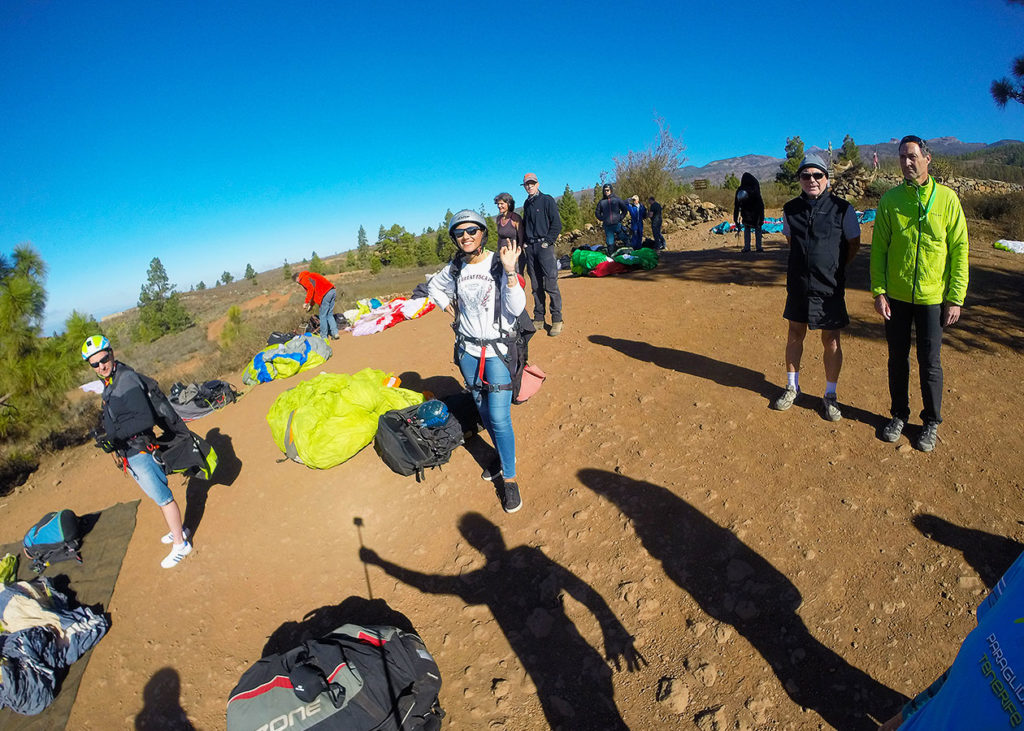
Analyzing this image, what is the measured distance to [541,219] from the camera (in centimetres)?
604

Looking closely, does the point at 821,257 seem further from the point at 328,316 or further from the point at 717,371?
the point at 328,316

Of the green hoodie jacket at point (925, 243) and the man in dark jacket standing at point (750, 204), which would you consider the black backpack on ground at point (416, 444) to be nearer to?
the green hoodie jacket at point (925, 243)

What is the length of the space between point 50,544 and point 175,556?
1.51 metres

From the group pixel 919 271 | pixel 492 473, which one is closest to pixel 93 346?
pixel 492 473

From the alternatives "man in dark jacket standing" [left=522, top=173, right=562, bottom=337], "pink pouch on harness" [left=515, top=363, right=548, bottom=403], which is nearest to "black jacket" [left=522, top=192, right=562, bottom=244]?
"man in dark jacket standing" [left=522, top=173, right=562, bottom=337]

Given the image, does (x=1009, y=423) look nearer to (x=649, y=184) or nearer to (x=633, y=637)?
(x=633, y=637)

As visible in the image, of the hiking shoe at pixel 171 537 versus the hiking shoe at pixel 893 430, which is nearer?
the hiking shoe at pixel 893 430

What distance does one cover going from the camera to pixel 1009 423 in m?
3.40

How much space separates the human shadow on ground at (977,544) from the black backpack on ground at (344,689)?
9.16 feet

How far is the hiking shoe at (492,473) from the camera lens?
411 centimetres

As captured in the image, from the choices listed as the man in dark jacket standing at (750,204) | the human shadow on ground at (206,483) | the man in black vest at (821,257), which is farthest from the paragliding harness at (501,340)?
the man in dark jacket standing at (750,204)

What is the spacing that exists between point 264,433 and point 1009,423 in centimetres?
704

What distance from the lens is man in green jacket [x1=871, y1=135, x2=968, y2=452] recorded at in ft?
9.84

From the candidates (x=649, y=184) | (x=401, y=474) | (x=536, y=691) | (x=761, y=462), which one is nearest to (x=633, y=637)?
(x=536, y=691)
